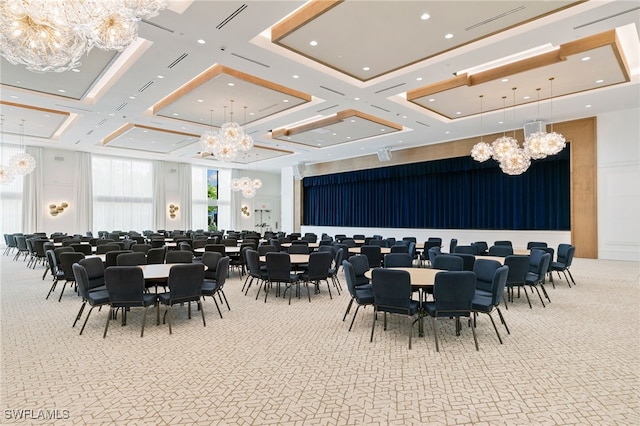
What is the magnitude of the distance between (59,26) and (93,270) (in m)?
3.81

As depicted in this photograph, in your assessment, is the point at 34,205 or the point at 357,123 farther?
the point at 34,205

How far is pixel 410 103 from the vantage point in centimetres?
1058

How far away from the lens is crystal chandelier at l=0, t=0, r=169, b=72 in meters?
2.97

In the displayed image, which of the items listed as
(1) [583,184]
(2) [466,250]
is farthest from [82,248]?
(1) [583,184]

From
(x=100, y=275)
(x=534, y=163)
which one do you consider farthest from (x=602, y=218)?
(x=100, y=275)

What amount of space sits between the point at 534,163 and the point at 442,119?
14.3 feet

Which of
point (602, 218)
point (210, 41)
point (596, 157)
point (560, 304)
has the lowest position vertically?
point (560, 304)

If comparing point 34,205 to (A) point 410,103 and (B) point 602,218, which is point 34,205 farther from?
(B) point 602,218

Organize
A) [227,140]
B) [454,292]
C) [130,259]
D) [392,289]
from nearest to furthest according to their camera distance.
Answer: [454,292] → [392,289] → [130,259] → [227,140]

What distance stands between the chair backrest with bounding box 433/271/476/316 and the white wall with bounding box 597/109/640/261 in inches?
420

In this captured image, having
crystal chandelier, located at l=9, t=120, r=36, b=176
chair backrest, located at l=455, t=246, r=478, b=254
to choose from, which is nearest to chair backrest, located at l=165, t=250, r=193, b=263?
chair backrest, located at l=455, t=246, r=478, b=254

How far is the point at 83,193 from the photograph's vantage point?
57.5 feet

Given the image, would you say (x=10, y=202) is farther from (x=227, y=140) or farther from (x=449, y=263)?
(x=449, y=263)

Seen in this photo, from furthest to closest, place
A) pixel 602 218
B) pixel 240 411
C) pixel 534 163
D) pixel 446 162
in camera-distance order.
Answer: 1. pixel 446 162
2. pixel 534 163
3. pixel 602 218
4. pixel 240 411
